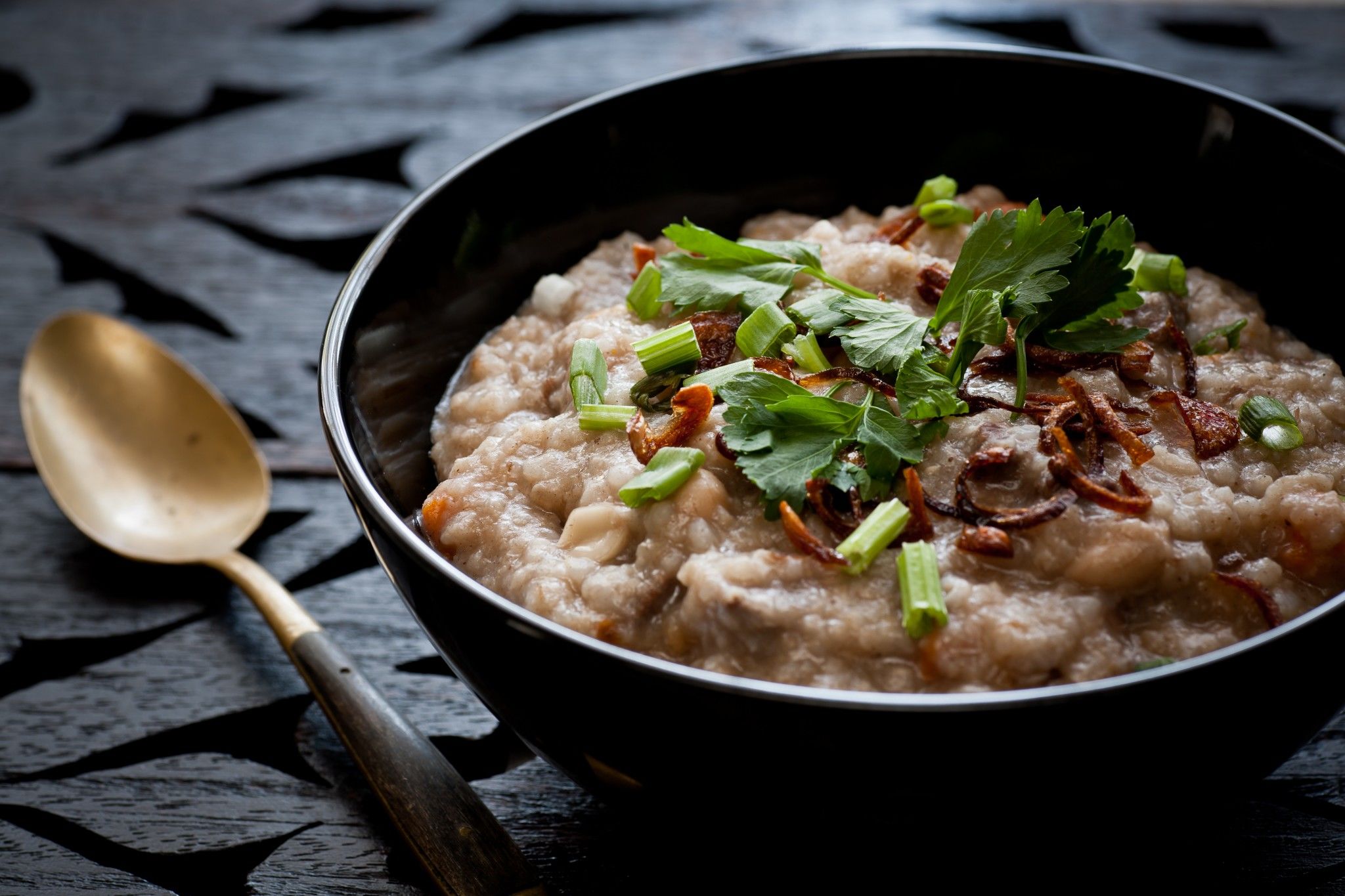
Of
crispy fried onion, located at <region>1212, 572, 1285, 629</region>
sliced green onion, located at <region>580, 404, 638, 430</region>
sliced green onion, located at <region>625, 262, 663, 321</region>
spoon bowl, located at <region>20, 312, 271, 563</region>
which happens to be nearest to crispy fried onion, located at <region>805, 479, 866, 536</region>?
sliced green onion, located at <region>580, 404, 638, 430</region>

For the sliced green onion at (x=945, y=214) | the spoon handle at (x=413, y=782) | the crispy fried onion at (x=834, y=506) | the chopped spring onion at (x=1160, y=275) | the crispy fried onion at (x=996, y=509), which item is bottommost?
the spoon handle at (x=413, y=782)

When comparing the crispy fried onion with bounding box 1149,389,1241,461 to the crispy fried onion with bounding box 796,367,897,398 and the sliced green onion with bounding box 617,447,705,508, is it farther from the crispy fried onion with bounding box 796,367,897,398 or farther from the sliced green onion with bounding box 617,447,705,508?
the sliced green onion with bounding box 617,447,705,508

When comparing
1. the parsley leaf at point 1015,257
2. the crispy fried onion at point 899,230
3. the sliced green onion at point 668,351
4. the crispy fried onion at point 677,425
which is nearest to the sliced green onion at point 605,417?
the crispy fried onion at point 677,425

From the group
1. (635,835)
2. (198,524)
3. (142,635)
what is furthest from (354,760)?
(198,524)

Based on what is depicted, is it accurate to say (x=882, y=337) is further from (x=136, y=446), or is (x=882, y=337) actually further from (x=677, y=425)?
(x=136, y=446)

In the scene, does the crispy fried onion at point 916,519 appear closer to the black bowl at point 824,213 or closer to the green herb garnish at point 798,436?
the green herb garnish at point 798,436

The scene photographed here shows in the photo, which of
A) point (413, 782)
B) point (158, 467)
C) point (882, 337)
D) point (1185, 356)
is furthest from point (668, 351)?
point (158, 467)
